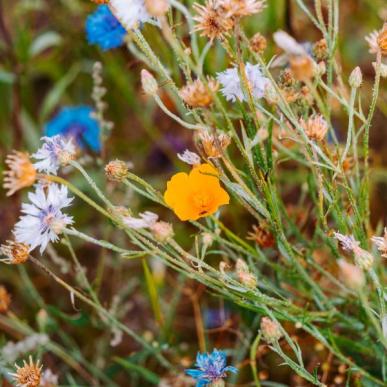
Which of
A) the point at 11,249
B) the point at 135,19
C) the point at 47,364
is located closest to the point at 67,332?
the point at 47,364

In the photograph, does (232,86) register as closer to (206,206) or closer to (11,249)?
(206,206)

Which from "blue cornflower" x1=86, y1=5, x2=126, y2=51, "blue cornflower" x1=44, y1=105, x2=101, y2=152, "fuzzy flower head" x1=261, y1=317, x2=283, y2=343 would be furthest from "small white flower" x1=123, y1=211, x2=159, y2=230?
"blue cornflower" x1=44, y1=105, x2=101, y2=152

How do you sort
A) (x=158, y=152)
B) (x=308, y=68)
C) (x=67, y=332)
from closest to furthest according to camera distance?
(x=308, y=68)
(x=67, y=332)
(x=158, y=152)

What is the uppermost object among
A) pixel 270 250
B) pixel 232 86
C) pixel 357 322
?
pixel 232 86

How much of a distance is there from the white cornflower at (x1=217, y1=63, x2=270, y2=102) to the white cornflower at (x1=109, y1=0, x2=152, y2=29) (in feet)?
0.44

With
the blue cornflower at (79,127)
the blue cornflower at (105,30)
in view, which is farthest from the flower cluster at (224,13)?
the blue cornflower at (79,127)

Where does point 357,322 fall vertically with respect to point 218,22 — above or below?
below

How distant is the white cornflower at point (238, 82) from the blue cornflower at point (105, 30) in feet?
1.01

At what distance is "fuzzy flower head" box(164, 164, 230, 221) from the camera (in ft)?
2.32

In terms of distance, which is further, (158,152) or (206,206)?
(158,152)

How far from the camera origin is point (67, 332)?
1.29 m

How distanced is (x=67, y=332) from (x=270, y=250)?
1.62 feet

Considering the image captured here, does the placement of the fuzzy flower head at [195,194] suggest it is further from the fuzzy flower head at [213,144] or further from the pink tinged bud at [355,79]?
the pink tinged bud at [355,79]

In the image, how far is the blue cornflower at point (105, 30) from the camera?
39.8 inches
